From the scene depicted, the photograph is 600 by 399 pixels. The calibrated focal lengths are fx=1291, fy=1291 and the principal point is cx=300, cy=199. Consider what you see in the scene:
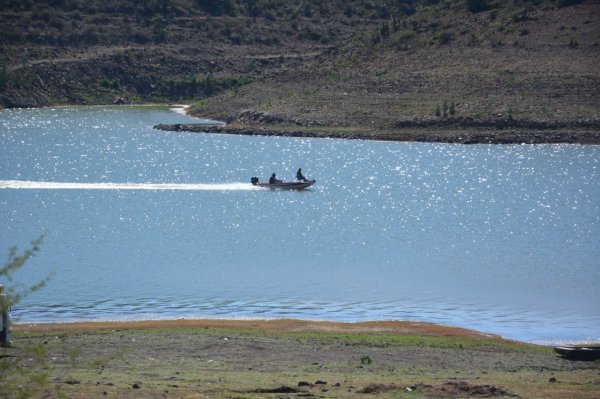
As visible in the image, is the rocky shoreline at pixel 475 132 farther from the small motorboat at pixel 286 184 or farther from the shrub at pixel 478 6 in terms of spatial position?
the small motorboat at pixel 286 184

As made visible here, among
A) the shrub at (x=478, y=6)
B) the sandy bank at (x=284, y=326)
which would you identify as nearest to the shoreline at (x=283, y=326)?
the sandy bank at (x=284, y=326)

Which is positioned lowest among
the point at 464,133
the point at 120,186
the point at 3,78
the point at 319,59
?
the point at 120,186

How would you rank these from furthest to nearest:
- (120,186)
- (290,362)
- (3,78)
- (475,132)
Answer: (3,78) < (475,132) < (120,186) < (290,362)

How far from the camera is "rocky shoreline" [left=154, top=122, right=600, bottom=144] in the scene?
90.4 metres

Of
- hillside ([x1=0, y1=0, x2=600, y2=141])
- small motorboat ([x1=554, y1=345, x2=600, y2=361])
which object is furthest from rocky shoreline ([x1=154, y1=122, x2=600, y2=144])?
small motorboat ([x1=554, y1=345, x2=600, y2=361])

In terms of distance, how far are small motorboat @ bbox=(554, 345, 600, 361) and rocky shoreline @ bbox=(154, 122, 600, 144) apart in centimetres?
6100

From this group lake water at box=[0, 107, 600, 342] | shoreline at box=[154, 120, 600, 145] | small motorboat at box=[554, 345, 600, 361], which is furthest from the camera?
shoreline at box=[154, 120, 600, 145]

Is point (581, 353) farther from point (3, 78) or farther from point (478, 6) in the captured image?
point (3, 78)

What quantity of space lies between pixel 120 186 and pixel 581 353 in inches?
1696

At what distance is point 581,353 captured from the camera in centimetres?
2927

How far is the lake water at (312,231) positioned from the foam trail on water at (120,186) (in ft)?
0.60

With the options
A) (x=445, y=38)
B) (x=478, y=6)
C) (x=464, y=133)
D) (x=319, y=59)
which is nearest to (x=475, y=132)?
(x=464, y=133)

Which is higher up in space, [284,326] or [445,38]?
[445,38]

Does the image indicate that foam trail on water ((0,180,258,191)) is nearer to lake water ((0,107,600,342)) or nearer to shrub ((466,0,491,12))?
lake water ((0,107,600,342))
